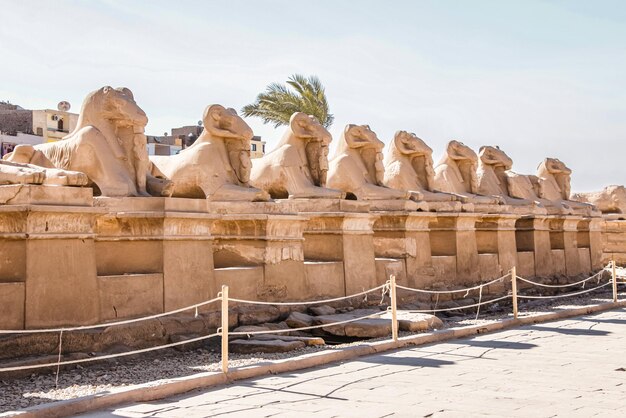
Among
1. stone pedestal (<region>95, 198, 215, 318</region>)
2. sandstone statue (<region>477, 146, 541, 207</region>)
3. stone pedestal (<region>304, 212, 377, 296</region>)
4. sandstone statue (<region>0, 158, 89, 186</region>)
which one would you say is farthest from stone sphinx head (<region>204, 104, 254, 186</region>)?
sandstone statue (<region>477, 146, 541, 207</region>)

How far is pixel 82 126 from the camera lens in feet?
30.5

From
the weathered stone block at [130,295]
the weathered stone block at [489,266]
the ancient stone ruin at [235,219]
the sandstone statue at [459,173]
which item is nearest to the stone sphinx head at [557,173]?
the ancient stone ruin at [235,219]

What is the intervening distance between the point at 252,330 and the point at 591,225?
491 inches

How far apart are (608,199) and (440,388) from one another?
1678cm

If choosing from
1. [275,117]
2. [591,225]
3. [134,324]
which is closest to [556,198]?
[591,225]

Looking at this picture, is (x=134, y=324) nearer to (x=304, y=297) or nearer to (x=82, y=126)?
(x=82, y=126)

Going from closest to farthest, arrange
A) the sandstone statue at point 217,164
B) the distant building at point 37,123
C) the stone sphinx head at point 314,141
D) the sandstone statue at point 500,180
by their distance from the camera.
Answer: the sandstone statue at point 217,164 < the stone sphinx head at point 314,141 < the sandstone statue at point 500,180 < the distant building at point 37,123

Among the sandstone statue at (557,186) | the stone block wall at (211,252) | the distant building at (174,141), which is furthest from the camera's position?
the distant building at (174,141)

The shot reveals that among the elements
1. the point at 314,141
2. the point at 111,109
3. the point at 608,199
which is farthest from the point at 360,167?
the point at 608,199

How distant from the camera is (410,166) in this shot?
577 inches

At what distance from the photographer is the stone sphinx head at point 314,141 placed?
12.2m

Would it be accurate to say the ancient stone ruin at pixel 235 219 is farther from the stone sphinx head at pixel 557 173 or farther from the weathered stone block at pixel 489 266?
the stone sphinx head at pixel 557 173

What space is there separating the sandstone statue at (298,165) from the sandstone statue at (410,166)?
2.32 meters

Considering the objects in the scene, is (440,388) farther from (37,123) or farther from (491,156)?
(37,123)
